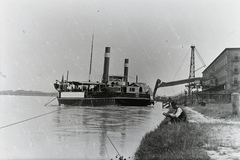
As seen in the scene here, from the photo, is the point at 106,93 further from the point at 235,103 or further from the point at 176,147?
the point at 176,147

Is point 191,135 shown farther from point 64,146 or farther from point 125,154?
point 64,146

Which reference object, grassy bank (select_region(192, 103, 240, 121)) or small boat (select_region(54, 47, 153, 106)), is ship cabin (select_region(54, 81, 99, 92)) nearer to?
small boat (select_region(54, 47, 153, 106))

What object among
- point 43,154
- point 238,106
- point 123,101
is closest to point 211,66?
point 123,101

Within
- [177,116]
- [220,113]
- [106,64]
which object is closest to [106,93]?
[106,64]

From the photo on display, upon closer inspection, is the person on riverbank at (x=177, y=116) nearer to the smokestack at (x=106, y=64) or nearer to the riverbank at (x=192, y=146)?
the riverbank at (x=192, y=146)

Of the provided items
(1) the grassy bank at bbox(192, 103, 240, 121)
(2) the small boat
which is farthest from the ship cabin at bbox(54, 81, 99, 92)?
(1) the grassy bank at bbox(192, 103, 240, 121)

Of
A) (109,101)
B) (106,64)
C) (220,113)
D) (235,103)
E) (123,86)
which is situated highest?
(106,64)

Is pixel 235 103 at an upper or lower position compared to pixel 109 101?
upper

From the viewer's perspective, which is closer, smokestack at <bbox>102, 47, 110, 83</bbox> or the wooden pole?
the wooden pole
